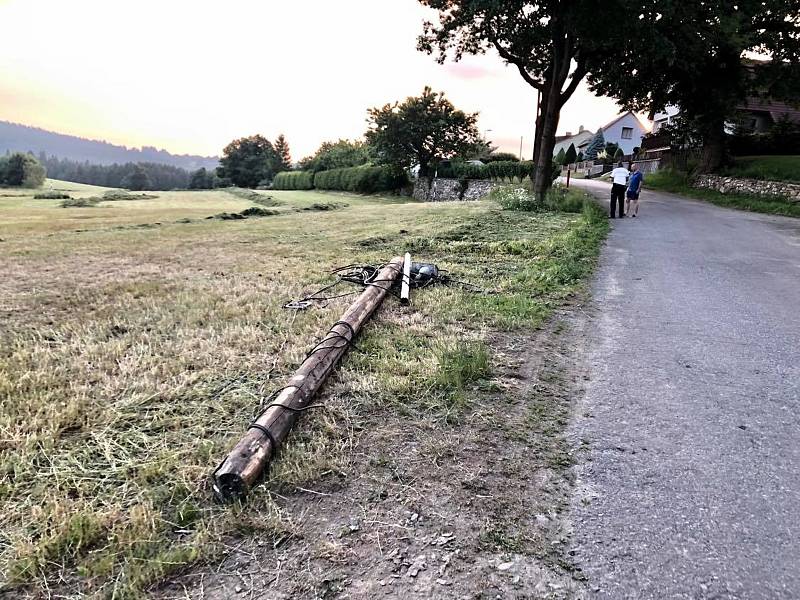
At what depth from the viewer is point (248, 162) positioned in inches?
2899

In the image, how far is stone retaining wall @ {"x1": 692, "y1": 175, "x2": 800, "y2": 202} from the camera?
50.6 feet

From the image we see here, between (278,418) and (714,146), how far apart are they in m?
24.3

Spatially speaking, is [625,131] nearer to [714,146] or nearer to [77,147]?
[714,146]

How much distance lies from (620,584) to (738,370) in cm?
240

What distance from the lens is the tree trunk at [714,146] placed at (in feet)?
65.8

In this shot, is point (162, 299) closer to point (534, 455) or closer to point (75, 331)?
point (75, 331)

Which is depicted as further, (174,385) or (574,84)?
(574,84)

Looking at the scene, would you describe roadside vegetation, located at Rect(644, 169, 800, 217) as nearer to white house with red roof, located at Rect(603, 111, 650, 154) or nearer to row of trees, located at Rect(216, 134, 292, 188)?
white house with red roof, located at Rect(603, 111, 650, 154)

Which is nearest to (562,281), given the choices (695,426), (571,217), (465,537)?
(695,426)

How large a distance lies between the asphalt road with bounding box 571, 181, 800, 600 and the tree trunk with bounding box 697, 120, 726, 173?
60.7ft

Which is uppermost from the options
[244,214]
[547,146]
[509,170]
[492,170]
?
[492,170]

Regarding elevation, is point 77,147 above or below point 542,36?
above

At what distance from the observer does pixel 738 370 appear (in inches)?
128

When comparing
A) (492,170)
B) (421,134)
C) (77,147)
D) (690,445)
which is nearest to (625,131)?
(421,134)
